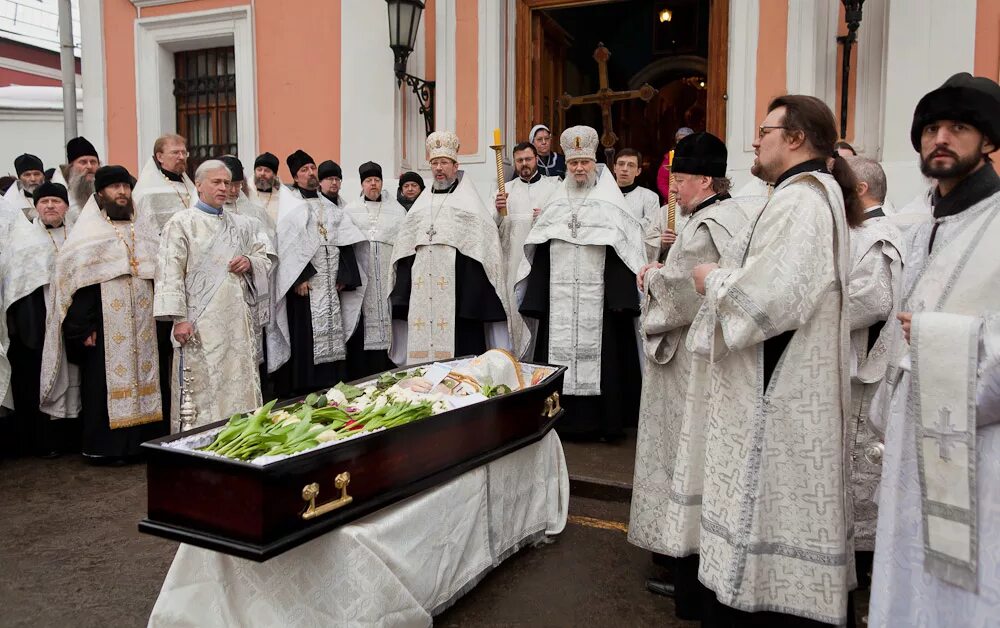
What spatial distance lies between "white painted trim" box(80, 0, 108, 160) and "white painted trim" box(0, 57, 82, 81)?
12.8 m

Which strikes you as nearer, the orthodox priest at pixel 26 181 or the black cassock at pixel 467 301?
the black cassock at pixel 467 301

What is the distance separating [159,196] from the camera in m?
6.04

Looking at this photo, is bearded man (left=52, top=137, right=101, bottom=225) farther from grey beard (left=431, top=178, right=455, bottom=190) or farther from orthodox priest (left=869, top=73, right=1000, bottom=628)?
orthodox priest (left=869, top=73, right=1000, bottom=628)

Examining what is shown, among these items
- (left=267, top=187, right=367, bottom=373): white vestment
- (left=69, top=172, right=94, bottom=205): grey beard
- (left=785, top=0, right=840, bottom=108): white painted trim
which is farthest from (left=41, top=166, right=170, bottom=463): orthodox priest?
(left=785, top=0, right=840, bottom=108): white painted trim

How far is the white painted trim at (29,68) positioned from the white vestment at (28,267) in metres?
18.6

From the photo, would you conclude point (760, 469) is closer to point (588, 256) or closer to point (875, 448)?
point (875, 448)

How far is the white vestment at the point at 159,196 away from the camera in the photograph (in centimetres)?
598

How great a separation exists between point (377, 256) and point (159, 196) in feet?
7.07

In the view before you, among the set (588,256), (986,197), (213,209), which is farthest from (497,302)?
(986,197)

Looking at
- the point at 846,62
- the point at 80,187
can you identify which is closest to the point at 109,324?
the point at 80,187

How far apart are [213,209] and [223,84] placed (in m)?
6.11

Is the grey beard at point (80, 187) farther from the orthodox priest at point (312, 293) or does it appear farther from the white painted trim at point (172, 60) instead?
the white painted trim at point (172, 60)

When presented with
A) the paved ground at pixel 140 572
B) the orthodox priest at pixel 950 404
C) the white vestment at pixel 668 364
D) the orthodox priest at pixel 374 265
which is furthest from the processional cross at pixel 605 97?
the orthodox priest at pixel 950 404

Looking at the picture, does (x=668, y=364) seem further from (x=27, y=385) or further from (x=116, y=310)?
(x=27, y=385)
